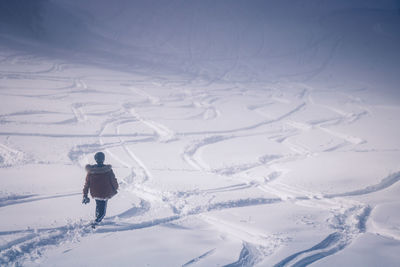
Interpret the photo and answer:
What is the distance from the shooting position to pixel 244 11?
30.7 meters

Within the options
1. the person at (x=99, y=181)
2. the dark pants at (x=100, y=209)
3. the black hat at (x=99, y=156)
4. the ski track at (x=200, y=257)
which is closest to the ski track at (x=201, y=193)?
the ski track at (x=200, y=257)

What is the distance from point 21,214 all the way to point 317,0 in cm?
3342

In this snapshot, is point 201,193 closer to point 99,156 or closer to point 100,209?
point 100,209

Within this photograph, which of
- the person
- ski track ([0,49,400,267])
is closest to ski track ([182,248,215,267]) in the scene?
ski track ([0,49,400,267])

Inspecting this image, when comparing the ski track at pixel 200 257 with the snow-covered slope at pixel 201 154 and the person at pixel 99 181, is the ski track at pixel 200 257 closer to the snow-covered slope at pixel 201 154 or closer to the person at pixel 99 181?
the snow-covered slope at pixel 201 154

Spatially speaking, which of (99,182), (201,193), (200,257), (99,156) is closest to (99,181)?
(99,182)

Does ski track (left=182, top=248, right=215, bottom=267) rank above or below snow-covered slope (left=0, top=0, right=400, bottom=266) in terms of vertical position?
below

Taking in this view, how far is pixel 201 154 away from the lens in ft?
25.8

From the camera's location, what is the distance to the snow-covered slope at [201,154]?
3.88m

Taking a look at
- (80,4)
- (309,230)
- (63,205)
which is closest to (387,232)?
(309,230)

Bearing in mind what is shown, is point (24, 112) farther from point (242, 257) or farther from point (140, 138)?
point (242, 257)

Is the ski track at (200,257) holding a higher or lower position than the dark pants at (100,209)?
lower

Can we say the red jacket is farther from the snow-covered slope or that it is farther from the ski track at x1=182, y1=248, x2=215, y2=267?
the ski track at x1=182, y1=248, x2=215, y2=267

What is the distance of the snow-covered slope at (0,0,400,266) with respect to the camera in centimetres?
388
